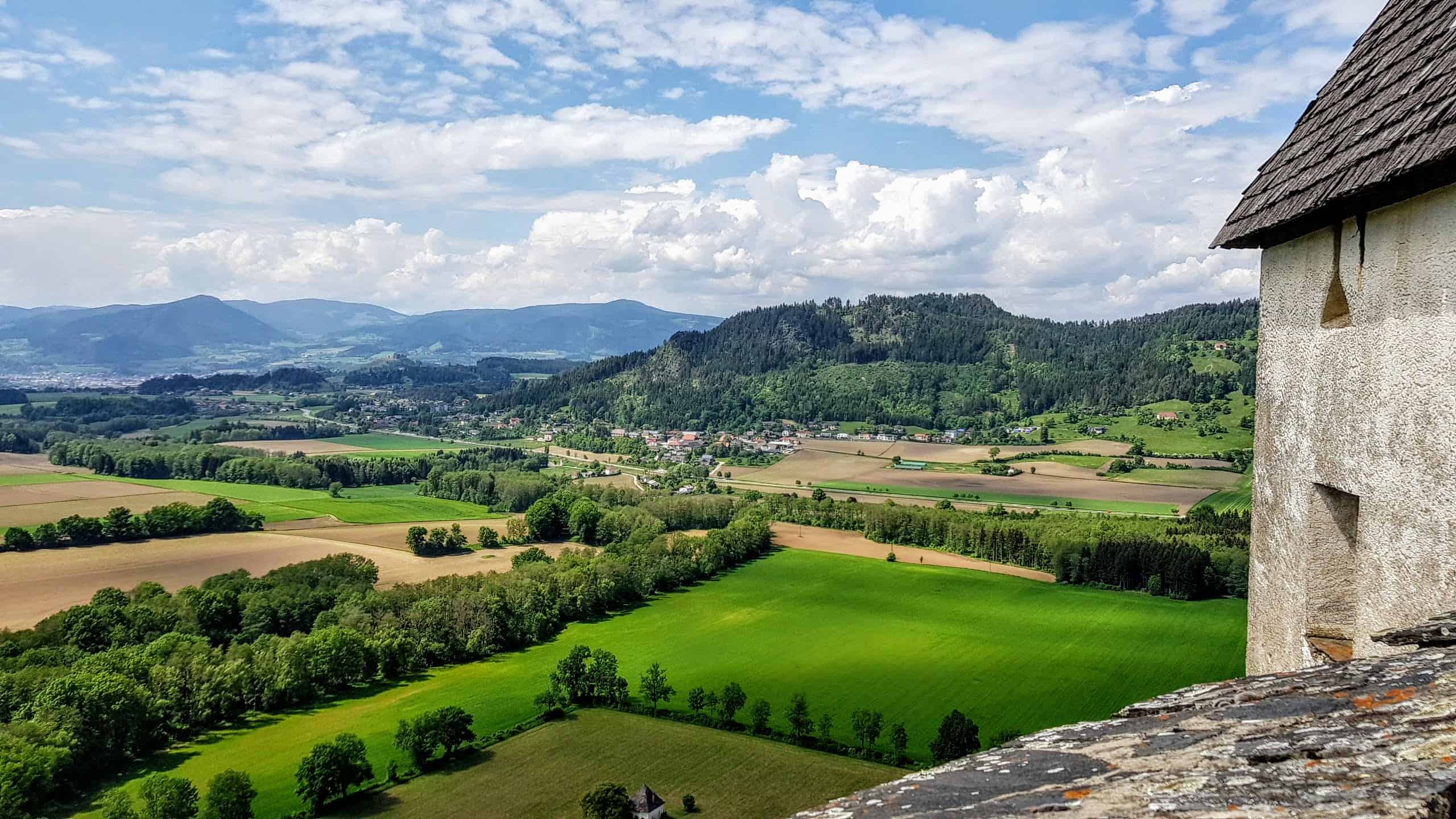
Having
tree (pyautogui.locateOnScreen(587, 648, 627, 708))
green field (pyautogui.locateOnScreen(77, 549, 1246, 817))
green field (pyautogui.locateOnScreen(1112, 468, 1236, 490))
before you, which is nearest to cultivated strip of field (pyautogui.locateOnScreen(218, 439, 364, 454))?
green field (pyautogui.locateOnScreen(77, 549, 1246, 817))

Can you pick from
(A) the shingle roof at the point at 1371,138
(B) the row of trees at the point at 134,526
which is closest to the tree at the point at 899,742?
(A) the shingle roof at the point at 1371,138

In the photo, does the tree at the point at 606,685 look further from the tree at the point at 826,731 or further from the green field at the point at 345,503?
the green field at the point at 345,503

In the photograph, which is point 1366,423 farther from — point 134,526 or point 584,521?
point 134,526

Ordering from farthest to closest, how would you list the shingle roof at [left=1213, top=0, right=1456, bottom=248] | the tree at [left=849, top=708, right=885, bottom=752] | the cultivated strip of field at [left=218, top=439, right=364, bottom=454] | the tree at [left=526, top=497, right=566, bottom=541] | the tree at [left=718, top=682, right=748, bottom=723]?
1. the cultivated strip of field at [left=218, top=439, right=364, bottom=454]
2. the tree at [left=526, top=497, right=566, bottom=541]
3. the tree at [left=718, top=682, right=748, bottom=723]
4. the tree at [left=849, top=708, right=885, bottom=752]
5. the shingle roof at [left=1213, top=0, right=1456, bottom=248]

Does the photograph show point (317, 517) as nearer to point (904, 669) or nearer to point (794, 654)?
point (794, 654)

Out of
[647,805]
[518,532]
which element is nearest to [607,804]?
[647,805]

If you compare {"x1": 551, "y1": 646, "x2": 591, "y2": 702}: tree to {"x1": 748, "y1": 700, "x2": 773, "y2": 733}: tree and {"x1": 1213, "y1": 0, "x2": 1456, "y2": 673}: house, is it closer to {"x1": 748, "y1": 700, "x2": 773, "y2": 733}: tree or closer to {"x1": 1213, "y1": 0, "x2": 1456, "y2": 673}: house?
{"x1": 748, "y1": 700, "x2": 773, "y2": 733}: tree
